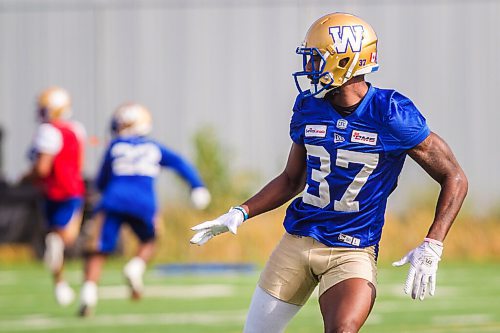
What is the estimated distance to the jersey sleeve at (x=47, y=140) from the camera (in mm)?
11766

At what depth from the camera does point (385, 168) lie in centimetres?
532

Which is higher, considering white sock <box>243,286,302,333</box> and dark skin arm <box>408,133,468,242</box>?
dark skin arm <box>408,133,468,242</box>

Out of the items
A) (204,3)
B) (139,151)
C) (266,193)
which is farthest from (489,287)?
(204,3)

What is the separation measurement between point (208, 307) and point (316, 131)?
18.5ft

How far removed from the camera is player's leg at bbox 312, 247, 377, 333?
5.01 m

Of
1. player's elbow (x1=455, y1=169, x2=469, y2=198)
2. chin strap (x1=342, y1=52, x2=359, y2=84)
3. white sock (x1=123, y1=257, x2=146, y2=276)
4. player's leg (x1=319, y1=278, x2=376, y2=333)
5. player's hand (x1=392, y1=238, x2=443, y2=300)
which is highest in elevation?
chin strap (x1=342, y1=52, x2=359, y2=84)

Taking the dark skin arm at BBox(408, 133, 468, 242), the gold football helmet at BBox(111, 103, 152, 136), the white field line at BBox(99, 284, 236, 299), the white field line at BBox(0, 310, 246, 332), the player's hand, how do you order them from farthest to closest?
the white field line at BBox(99, 284, 236, 299), the gold football helmet at BBox(111, 103, 152, 136), the white field line at BBox(0, 310, 246, 332), the dark skin arm at BBox(408, 133, 468, 242), the player's hand

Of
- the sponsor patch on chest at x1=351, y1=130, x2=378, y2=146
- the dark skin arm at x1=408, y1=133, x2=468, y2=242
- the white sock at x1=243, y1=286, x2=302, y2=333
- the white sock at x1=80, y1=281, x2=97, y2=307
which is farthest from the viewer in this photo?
the white sock at x1=80, y1=281, x2=97, y2=307

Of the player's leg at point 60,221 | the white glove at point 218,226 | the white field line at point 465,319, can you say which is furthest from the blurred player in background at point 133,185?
the white glove at point 218,226

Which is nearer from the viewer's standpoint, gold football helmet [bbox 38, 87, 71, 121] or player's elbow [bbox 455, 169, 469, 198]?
player's elbow [bbox 455, 169, 469, 198]

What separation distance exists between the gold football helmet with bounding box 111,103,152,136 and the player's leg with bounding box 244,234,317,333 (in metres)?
5.46

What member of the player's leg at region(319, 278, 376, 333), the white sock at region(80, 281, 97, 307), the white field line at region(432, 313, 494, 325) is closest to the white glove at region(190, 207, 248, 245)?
the player's leg at region(319, 278, 376, 333)

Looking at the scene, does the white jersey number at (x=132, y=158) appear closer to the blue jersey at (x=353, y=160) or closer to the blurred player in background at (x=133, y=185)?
the blurred player in background at (x=133, y=185)

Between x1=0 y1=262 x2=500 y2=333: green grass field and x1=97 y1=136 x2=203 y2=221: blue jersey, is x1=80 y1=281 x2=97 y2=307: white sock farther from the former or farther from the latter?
x1=97 y1=136 x2=203 y2=221: blue jersey
